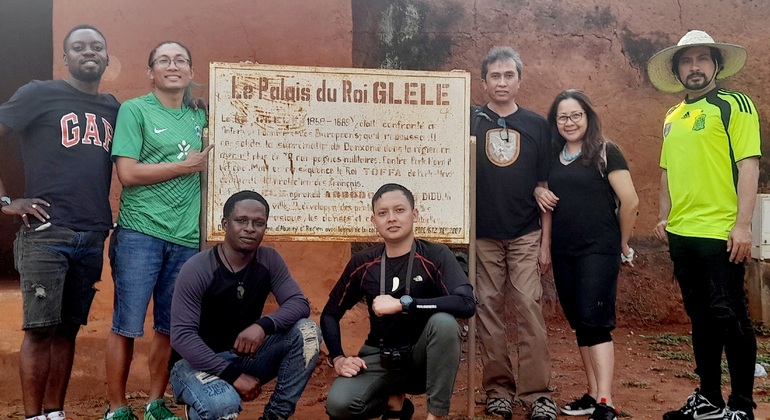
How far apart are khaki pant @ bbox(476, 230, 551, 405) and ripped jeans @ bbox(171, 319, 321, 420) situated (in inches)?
47.6

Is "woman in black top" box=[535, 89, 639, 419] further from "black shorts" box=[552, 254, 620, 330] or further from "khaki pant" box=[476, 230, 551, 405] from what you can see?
"khaki pant" box=[476, 230, 551, 405]

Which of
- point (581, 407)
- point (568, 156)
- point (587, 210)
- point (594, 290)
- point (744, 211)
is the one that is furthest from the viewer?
point (581, 407)

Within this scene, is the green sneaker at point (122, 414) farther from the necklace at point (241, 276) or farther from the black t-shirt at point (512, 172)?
the black t-shirt at point (512, 172)

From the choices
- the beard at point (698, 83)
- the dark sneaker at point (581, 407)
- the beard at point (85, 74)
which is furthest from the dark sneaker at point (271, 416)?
the beard at point (698, 83)

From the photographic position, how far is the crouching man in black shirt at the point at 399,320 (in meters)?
3.44

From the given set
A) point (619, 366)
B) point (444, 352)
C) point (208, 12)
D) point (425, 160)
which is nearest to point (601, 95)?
point (619, 366)

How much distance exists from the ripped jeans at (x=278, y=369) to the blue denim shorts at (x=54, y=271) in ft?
2.15

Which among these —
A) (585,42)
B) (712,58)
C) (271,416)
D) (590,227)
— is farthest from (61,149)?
(585,42)

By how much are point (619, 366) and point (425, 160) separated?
7.92ft

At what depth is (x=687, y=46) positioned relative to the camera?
401cm

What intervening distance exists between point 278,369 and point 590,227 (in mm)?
1766

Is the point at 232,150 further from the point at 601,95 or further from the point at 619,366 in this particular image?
the point at 601,95

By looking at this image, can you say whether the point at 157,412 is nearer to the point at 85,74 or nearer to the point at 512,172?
the point at 85,74

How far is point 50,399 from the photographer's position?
144 inches
